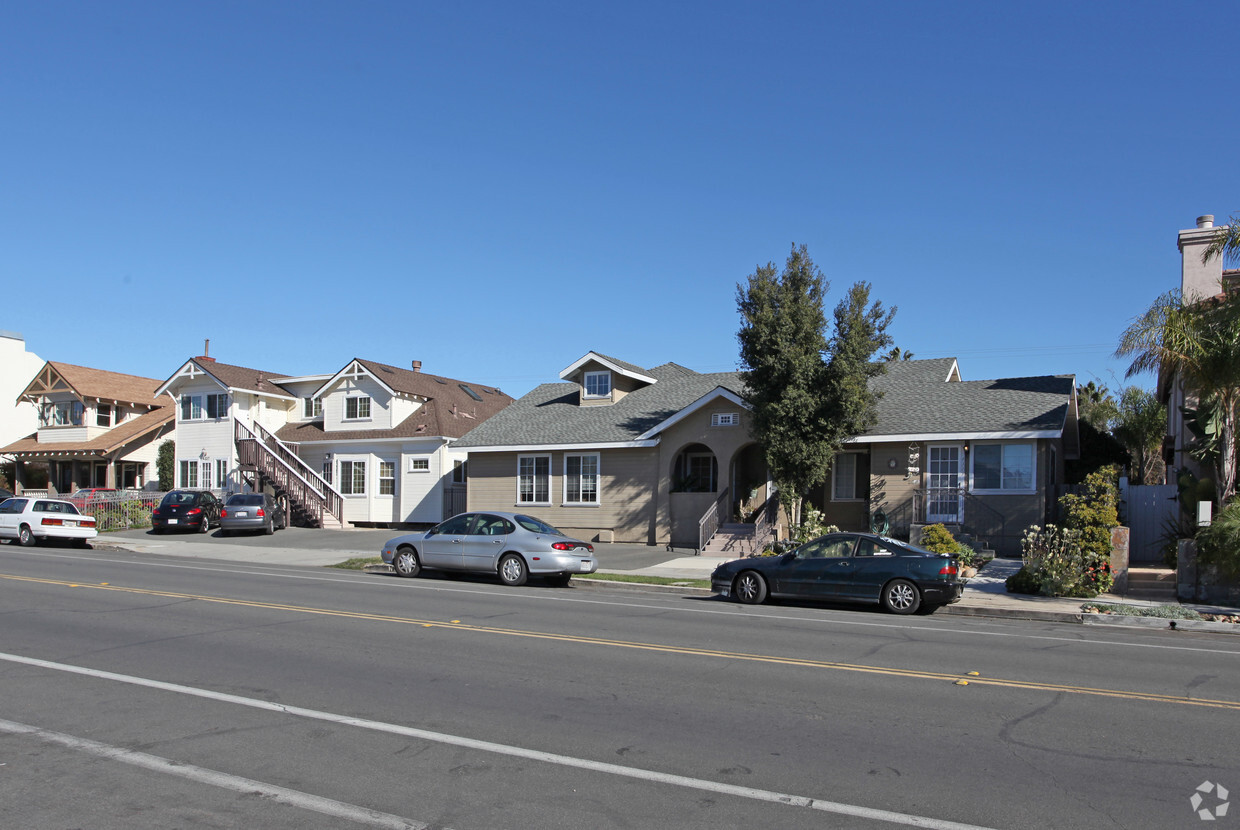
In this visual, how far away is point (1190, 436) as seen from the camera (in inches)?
958

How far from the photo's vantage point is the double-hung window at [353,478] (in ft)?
127

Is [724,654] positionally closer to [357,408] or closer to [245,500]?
[245,500]

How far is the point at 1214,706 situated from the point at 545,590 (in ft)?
40.5

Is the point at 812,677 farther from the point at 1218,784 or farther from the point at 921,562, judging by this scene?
the point at 921,562

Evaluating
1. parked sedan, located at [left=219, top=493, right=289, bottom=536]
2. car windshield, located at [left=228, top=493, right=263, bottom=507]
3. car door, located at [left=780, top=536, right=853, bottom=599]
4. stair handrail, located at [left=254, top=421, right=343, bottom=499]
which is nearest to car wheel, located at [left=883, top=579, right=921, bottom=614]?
car door, located at [left=780, top=536, right=853, bottom=599]

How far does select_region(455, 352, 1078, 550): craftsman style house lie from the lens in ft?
81.9

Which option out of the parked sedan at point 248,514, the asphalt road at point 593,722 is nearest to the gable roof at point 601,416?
the parked sedan at point 248,514

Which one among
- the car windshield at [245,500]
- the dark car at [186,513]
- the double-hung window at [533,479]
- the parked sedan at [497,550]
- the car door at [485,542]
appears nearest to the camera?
the parked sedan at [497,550]

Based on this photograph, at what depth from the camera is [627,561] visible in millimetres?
25266

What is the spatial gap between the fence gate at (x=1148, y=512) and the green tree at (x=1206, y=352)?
4.58 m

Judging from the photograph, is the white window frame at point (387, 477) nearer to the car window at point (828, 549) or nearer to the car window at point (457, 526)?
the car window at point (457, 526)

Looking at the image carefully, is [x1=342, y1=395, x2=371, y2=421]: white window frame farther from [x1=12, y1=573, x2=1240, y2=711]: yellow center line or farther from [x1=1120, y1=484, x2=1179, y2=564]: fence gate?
[x1=1120, y1=484, x2=1179, y2=564]: fence gate

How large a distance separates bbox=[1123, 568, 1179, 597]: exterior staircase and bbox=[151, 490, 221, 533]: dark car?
98.7 feet

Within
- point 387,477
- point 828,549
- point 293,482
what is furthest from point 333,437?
point 828,549
